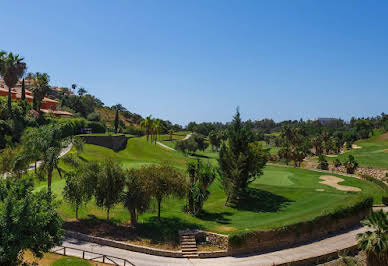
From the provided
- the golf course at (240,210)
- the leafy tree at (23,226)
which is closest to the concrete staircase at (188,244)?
the golf course at (240,210)

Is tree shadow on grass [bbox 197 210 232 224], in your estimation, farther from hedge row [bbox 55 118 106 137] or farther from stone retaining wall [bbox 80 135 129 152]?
stone retaining wall [bbox 80 135 129 152]

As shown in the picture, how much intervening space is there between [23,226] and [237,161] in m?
25.9

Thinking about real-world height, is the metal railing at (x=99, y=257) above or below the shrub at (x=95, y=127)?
below

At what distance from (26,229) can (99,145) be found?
172 ft

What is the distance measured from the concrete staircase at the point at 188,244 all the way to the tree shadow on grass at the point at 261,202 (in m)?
10.8

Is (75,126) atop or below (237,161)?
atop

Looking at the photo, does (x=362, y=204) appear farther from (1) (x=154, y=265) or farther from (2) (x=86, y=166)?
(2) (x=86, y=166)

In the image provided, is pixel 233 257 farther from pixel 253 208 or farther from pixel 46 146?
pixel 46 146

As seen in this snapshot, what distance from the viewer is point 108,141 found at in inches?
2623

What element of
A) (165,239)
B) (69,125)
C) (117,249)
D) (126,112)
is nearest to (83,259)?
(117,249)

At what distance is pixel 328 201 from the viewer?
1353 inches

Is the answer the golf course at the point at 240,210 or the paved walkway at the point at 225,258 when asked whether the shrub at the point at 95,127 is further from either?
the paved walkway at the point at 225,258

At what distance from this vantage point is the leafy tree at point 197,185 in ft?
97.5

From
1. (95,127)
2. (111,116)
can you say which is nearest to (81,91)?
(111,116)
